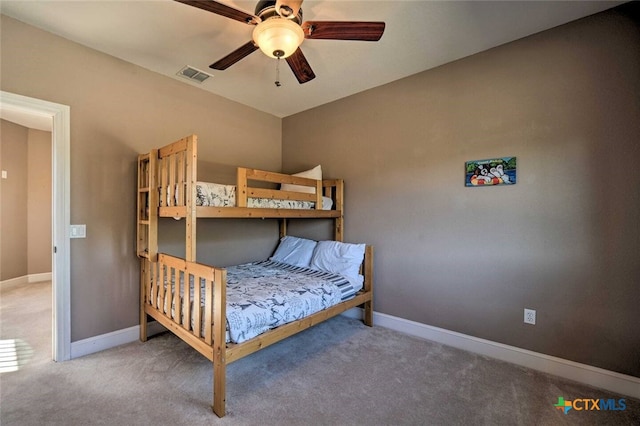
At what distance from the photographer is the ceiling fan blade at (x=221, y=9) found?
144cm

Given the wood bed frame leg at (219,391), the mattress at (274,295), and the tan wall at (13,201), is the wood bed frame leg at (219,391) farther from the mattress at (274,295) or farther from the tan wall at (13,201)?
the tan wall at (13,201)

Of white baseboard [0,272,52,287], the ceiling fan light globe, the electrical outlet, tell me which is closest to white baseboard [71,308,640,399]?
the electrical outlet

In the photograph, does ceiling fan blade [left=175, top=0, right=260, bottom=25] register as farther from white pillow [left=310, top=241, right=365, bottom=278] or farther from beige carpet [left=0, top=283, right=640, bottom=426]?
beige carpet [left=0, top=283, right=640, bottom=426]

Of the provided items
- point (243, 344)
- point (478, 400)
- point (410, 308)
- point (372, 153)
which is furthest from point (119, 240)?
point (478, 400)

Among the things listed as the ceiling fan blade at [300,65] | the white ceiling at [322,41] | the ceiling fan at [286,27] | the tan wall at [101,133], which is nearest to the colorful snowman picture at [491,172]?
the white ceiling at [322,41]

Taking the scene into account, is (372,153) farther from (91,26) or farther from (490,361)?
(91,26)

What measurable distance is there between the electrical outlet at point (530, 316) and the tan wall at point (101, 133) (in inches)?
132

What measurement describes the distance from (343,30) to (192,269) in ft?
6.14

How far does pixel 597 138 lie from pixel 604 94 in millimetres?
318

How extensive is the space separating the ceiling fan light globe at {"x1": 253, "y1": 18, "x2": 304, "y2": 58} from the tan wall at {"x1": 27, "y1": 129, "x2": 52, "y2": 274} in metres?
5.30

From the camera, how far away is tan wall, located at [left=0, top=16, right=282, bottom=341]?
2.19m

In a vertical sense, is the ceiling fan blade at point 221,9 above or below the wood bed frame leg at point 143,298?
above

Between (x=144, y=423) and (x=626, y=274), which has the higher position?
(x=626, y=274)

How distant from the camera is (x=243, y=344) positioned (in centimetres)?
183
